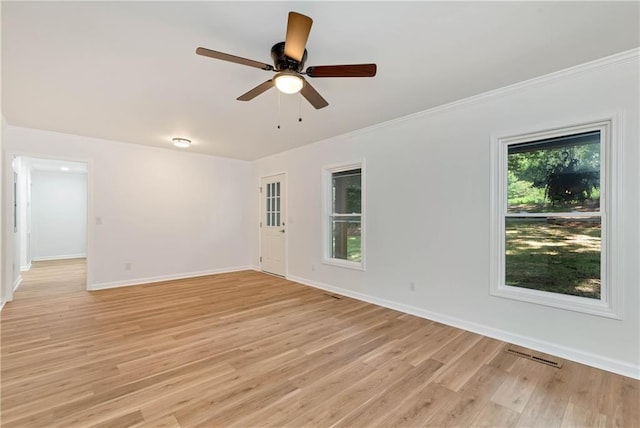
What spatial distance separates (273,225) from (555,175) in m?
4.79

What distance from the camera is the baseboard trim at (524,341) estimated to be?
2.28m

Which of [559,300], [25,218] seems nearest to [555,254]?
[559,300]

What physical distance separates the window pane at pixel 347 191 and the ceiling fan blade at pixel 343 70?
2471mm

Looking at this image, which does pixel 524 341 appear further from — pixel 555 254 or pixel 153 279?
pixel 153 279

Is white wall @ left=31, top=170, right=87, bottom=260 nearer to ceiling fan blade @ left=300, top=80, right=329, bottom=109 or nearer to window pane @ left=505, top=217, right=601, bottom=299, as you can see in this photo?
ceiling fan blade @ left=300, top=80, right=329, bottom=109

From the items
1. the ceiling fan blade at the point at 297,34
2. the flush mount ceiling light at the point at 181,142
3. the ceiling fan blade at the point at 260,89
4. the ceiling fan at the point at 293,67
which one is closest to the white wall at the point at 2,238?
the flush mount ceiling light at the point at 181,142

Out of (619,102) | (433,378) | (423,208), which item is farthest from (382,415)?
(619,102)

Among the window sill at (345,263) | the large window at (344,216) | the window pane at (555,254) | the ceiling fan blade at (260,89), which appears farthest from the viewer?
the large window at (344,216)

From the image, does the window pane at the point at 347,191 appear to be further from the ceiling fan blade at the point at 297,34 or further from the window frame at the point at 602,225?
the ceiling fan blade at the point at 297,34

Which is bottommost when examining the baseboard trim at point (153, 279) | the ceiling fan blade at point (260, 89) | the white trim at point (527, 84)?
the baseboard trim at point (153, 279)

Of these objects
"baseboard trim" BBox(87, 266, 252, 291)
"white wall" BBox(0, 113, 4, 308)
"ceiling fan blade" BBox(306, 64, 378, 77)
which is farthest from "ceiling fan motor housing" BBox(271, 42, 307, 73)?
"baseboard trim" BBox(87, 266, 252, 291)

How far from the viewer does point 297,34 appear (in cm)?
170

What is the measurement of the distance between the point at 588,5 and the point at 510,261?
2.19 metres

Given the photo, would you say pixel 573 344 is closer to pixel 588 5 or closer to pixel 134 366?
pixel 588 5
